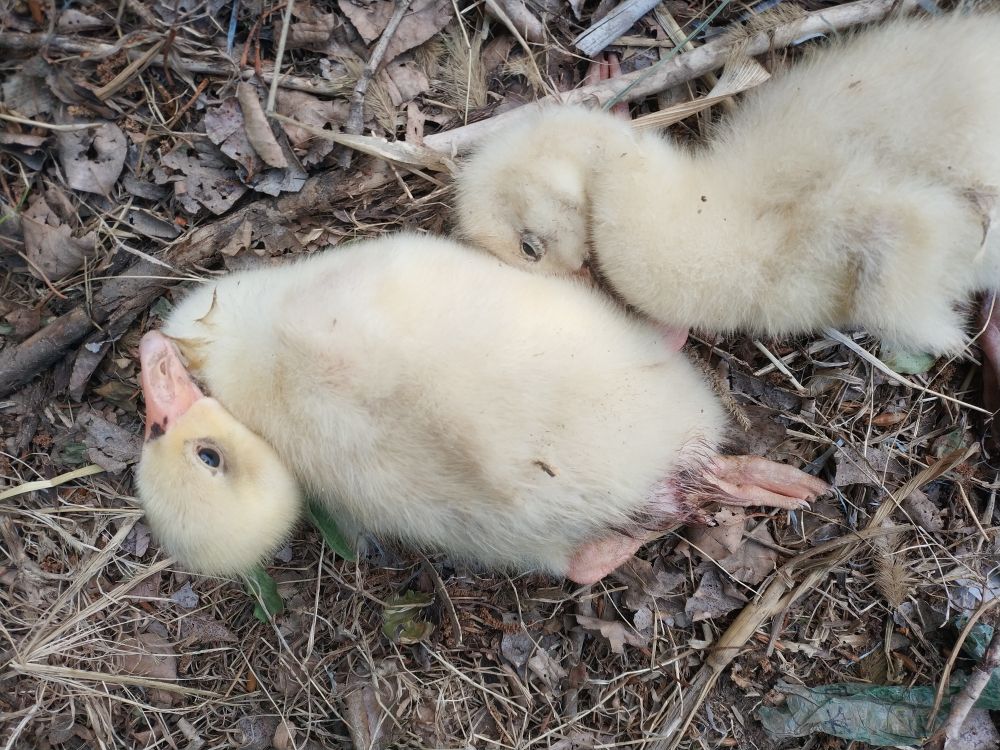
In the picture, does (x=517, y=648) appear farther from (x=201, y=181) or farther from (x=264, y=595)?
(x=201, y=181)

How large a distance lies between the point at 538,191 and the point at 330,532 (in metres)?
1.40

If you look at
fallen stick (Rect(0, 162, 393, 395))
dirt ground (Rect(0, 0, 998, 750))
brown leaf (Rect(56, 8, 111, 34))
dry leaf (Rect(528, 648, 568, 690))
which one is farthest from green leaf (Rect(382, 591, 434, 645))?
brown leaf (Rect(56, 8, 111, 34))

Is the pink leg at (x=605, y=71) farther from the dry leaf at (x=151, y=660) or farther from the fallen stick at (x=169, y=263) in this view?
the dry leaf at (x=151, y=660)

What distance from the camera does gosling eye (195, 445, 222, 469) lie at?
1.74 metres

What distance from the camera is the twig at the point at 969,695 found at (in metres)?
2.01

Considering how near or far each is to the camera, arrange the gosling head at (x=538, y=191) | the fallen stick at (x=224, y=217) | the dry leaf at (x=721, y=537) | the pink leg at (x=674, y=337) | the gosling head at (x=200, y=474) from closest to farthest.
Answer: the gosling head at (x=200, y=474) < the gosling head at (x=538, y=191) < the pink leg at (x=674, y=337) < the fallen stick at (x=224, y=217) < the dry leaf at (x=721, y=537)

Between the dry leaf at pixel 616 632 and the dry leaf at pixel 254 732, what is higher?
the dry leaf at pixel 616 632

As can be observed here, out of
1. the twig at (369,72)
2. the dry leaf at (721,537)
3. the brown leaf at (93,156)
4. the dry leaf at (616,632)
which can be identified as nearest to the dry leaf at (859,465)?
the dry leaf at (721,537)

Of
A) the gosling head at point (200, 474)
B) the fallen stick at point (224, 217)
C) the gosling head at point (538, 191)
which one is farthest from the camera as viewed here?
the fallen stick at point (224, 217)

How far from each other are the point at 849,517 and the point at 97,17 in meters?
3.12

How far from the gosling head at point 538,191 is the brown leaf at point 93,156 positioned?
1219mm

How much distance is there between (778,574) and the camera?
2.21 meters

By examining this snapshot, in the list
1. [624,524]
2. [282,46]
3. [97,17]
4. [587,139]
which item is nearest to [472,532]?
[624,524]

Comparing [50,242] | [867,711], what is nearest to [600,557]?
[867,711]
